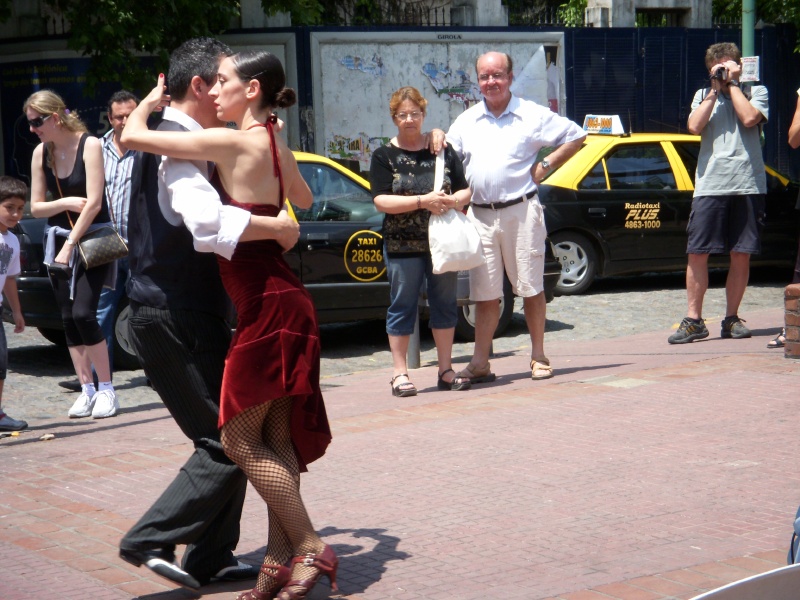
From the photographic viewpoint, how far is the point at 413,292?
25.6ft

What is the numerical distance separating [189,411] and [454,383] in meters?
3.80

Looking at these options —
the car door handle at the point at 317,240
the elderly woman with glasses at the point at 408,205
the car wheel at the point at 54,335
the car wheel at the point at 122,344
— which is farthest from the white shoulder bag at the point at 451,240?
the car wheel at the point at 54,335

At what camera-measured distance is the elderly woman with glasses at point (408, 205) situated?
25.0ft

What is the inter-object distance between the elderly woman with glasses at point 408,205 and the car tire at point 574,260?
→ 4974 millimetres

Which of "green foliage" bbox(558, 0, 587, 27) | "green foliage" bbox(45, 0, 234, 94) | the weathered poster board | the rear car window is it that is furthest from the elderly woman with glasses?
"green foliage" bbox(558, 0, 587, 27)

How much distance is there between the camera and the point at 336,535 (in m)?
4.96

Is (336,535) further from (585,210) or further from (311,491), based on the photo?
(585,210)

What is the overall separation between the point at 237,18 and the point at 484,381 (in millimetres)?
14103

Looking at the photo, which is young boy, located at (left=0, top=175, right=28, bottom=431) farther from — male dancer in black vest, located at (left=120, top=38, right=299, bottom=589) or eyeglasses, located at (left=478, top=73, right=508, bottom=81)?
male dancer in black vest, located at (left=120, top=38, right=299, bottom=589)

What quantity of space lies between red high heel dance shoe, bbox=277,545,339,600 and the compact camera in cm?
613

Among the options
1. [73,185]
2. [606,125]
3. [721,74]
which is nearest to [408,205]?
[73,185]

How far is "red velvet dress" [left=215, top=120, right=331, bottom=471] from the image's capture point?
4.09 m

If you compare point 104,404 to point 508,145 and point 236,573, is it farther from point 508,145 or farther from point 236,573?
point 236,573

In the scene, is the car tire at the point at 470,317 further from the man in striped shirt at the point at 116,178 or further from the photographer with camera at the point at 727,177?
the man in striped shirt at the point at 116,178
